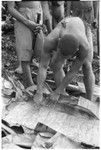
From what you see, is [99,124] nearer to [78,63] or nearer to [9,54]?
[78,63]

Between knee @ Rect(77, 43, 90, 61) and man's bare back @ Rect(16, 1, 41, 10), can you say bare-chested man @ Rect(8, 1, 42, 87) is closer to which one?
man's bare back @ Rect(16, 1, 41, 10)

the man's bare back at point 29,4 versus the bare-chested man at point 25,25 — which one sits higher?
the man's bare back at point 29,4

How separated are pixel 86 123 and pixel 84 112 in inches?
7.7

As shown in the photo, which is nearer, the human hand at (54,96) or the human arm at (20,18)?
the human hand at (54,96)

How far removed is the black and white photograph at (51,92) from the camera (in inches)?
162

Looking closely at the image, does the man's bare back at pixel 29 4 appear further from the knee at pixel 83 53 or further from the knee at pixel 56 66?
the knee at pixel 83 53

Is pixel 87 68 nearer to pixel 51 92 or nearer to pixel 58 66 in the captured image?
pixel 58 66

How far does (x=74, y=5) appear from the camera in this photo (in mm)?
5137

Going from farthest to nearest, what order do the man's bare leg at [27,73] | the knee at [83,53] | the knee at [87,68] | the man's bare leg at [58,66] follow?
the man's bare leg at [27,73], the knee at [87,68], the man's bare leg at [58,66], the knee at [83,53]

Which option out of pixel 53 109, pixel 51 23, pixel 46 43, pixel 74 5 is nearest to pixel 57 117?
pixel 53 109

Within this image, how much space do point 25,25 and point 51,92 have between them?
111 cm

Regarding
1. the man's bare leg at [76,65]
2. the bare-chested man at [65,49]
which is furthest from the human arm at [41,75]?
the man's bare leg at [76,65]

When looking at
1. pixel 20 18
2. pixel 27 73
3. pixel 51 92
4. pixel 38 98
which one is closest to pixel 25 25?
pixel 20 18

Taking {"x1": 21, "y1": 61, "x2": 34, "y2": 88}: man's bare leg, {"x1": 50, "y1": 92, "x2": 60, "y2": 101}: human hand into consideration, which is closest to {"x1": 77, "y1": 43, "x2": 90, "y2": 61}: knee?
{"x1": 50, "y1": 92, "x2": 60, "y2": 101}: human hand
